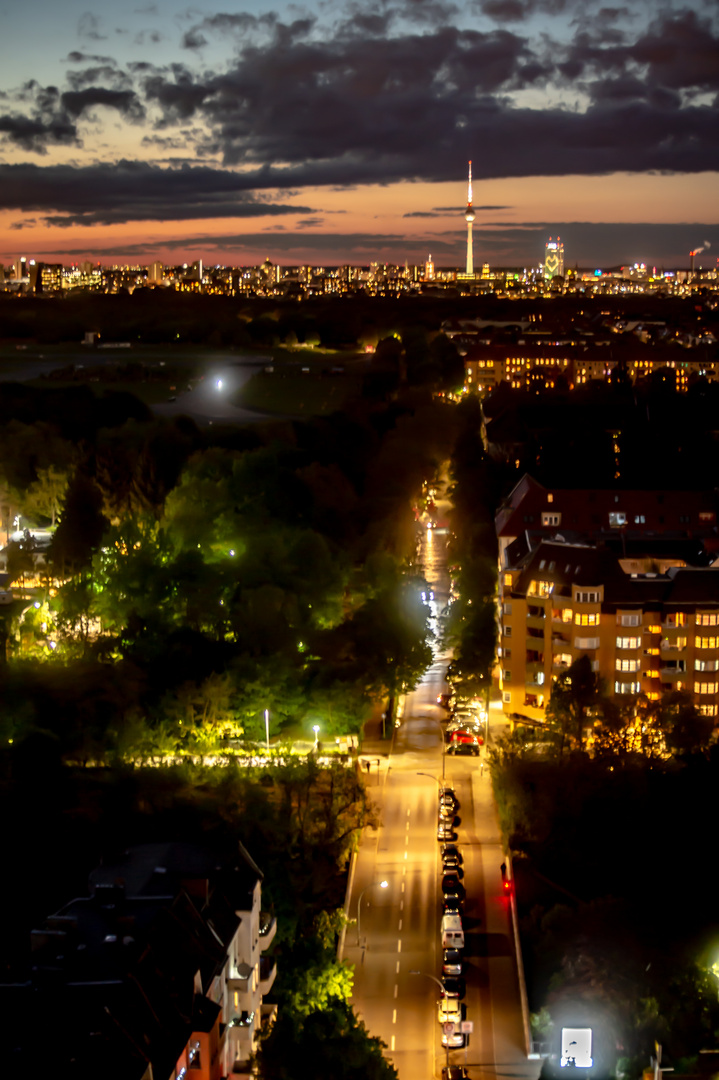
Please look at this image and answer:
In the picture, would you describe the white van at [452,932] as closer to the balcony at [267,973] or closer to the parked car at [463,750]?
the balcony at [267,973]

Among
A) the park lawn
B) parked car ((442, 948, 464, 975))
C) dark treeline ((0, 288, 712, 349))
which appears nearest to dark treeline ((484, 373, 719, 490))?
the park lawn

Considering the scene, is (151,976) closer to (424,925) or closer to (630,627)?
(424,925)

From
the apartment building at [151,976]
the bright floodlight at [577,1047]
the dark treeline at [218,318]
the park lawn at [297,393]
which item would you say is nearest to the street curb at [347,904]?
the apartment building at [151,976]

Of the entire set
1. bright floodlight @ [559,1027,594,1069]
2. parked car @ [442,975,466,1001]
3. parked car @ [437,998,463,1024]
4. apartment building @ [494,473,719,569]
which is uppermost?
apartment building @ [494,473,719,569]

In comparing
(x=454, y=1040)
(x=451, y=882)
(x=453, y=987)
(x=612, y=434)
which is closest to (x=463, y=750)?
(x=451, y=882)

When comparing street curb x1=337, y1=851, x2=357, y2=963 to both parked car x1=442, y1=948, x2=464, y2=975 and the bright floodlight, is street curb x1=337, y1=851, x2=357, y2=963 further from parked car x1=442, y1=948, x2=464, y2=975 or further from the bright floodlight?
the bright floodlight

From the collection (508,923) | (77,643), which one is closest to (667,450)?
(77,643)
